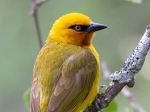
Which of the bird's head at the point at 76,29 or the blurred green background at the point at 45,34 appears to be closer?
the bird's head at the point at 76,29

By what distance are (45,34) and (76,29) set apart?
3616 millimetres

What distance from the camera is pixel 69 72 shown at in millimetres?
4324

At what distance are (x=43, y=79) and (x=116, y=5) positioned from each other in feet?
14.1

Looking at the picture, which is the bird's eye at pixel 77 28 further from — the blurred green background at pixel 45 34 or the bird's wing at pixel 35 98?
the blurred green background at pixel 45 34

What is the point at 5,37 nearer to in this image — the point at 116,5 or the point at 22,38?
the point at 22,38

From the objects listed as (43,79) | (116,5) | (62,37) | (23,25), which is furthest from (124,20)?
(43,79)

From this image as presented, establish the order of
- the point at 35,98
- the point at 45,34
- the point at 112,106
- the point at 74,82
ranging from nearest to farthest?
the point at 112,106
the point at 35,98
the point at 74,82
the point at 45,34

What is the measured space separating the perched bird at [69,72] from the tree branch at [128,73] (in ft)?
1.24

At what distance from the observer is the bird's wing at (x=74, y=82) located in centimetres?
413

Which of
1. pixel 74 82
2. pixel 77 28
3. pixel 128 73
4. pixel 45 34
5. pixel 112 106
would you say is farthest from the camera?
pixel 45 34

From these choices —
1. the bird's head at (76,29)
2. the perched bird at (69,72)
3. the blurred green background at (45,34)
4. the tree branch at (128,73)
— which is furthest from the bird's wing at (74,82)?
the blurred green background at (45,34)

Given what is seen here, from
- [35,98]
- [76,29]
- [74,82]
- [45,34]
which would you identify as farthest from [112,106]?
[45,34]

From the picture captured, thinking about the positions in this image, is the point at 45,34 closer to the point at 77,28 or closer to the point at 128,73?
the point at 77,28

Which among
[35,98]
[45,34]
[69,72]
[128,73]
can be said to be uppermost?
[128,73]
